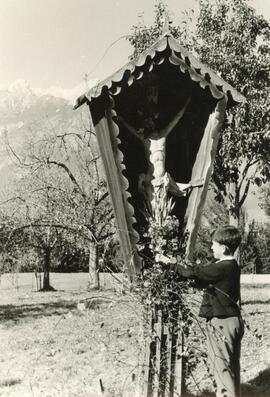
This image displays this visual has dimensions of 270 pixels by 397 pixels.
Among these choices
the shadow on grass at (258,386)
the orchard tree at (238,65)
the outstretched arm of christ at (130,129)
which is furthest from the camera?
the orchard tree at (238,65)

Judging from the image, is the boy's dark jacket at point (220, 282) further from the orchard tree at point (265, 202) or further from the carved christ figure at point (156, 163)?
the orchard tree at point (265, 202)

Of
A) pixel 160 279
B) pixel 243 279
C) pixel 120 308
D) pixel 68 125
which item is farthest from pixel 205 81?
pixel 243 279

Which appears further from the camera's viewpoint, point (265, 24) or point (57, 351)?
point (265, 24)

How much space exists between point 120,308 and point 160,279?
0.51 m

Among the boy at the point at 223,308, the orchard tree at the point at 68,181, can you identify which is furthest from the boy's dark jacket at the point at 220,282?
the orchard tree at the point at 68,181

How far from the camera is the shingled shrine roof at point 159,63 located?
14.7 feet

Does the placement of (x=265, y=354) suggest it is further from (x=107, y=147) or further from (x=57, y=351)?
(x=107, y=147)

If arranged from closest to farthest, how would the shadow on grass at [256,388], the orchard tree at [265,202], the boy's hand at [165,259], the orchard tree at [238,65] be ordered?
the boy's hand at [165,259] → the shadow on grass at [256,388] → the orchard tree at [238,65] → the orchard tree at [265,202]

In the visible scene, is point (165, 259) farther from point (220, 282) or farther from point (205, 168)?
point (205, 168)

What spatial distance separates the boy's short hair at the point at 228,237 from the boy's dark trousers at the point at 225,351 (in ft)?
1.95

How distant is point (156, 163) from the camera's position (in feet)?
16.1

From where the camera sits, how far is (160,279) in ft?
13.8

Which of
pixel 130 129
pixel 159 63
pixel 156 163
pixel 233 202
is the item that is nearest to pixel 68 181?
pixel 233 202

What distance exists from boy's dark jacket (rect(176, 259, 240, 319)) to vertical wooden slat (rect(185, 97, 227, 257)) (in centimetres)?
63
